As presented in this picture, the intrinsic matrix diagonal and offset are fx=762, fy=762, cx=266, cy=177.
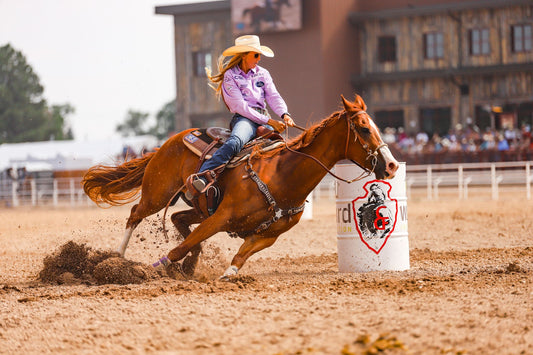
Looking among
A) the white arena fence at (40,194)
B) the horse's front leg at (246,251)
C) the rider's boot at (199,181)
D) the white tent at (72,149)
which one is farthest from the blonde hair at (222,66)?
the white tent at (72,149)

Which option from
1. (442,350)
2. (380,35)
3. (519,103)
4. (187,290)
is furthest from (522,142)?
(442,350)

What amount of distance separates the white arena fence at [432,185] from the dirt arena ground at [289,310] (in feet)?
41.2

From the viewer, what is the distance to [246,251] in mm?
7387

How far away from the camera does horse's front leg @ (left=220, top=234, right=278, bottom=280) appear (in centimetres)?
730

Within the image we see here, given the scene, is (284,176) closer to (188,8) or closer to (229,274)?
(229,274)

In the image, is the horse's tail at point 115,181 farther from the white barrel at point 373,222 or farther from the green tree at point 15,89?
the green tree at point 15,89

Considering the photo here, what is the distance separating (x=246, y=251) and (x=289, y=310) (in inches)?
71.0

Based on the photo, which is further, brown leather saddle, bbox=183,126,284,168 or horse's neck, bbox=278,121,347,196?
brown leather saddle, bbox=183,126,284,168

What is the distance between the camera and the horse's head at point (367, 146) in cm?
702

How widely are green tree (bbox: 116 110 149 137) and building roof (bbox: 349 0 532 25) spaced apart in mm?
75178

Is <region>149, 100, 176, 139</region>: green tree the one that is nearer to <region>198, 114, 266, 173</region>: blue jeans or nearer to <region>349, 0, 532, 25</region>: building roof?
<region>349, 0, 532, 25</region>: building roof

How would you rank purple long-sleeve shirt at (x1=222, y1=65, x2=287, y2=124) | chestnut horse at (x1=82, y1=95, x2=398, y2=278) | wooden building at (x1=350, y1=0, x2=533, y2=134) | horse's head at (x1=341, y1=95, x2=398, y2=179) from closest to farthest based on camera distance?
horse's head at (x1=341, y1=95, x2=398, y2=179) < chestnut horse at (x1=82, y1=95, x2=398, y2=278) < purple long-sleeve shirt at (x1=222, y1=65, x2=287, y2=124) < wooden building at (x1=350, y1=0, x2=533, y2=134)

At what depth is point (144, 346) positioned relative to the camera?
475cm

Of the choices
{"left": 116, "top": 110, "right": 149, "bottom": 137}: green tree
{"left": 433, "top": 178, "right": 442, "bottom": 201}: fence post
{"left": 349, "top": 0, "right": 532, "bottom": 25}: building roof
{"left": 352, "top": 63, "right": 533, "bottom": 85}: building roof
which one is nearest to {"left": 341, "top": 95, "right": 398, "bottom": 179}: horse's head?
{"left": 433, "top": 178, "right": 442, "bottom": 201}: fence post
